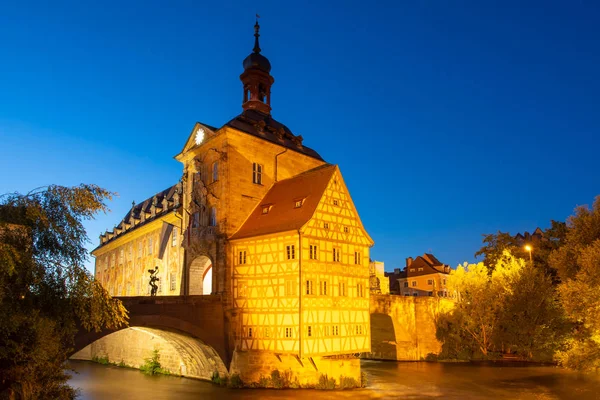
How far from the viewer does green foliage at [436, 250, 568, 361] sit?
4028 cm

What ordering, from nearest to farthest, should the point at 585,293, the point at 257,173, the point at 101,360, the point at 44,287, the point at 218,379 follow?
the point at 44,287 → the point at 585,293 → the point at 218,379 → the point at 257,173 → the point at 101,360

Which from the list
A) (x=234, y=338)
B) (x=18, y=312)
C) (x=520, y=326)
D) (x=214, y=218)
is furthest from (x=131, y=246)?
(x=18, y=312)

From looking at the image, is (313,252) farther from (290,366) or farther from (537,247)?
(537,247)

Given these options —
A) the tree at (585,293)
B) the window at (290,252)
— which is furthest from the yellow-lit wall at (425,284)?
the window at (290,252)

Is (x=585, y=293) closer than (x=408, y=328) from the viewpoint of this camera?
Yes

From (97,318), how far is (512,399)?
20068mm

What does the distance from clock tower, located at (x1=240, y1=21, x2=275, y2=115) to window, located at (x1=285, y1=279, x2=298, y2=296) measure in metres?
15.1

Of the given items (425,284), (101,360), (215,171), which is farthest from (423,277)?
(215,171)

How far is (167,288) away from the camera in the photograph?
39781mm

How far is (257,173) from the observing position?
104 ft

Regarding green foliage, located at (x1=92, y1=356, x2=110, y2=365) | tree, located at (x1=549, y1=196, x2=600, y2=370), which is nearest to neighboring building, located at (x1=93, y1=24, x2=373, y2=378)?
tree, located at (x1=549, y1=196, x2=600, y2=370)

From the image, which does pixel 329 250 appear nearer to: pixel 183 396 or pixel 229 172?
pixel 229 172

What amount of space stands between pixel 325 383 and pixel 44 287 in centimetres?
1612

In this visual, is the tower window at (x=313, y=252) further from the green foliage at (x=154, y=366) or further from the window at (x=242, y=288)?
the green foliage at (x=154, y=366)
